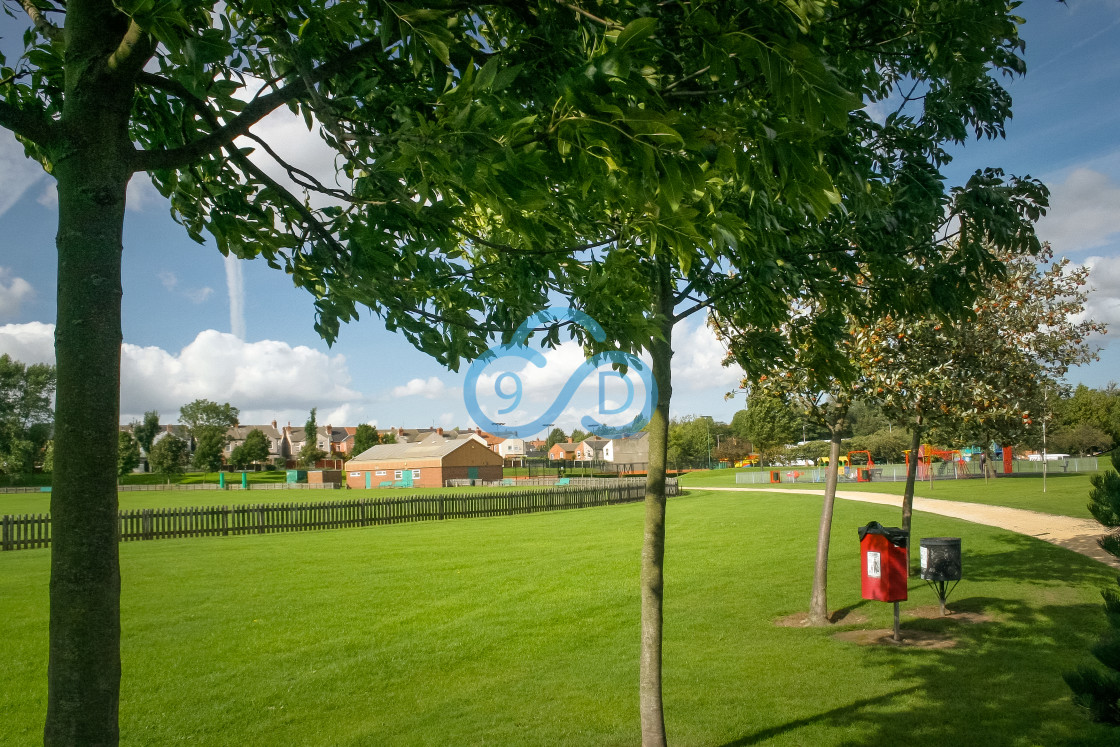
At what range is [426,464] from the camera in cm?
6812

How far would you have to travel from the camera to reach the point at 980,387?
36.1 feet

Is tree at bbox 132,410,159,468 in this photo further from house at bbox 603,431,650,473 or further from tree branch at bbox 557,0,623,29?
tree branch at bbox 557,0,623,29

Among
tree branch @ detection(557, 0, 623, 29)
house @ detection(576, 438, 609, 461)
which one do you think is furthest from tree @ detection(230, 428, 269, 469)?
tree branch @ detection(557, 0, 623, 29)

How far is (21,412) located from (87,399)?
290 feet

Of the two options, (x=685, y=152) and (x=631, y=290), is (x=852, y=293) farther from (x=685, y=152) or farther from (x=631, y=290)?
(x=685, y=152)

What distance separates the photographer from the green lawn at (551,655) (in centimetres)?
643

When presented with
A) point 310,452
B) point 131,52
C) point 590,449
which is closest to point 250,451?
point 310,452

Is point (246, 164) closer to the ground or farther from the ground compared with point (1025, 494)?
farther from the ground

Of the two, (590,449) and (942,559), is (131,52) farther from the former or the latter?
(590,449)

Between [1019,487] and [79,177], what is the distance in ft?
145

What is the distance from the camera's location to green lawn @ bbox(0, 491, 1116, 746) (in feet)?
21.1

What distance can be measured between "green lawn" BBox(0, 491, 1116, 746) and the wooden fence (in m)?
5.73

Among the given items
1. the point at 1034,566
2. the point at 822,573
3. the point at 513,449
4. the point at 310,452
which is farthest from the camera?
the point at 513,449

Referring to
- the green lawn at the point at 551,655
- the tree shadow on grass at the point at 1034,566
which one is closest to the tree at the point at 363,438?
the green lawn at the point at 551,655
